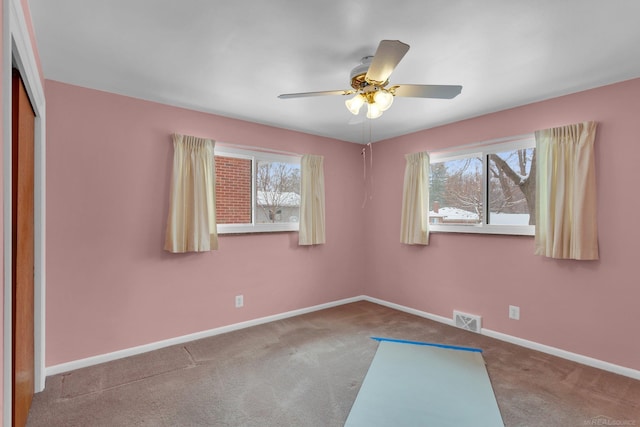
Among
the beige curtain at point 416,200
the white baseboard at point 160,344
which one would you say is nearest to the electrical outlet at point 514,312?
the beige curtain at point 416,200

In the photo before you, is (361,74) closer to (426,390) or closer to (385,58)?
(385,58)

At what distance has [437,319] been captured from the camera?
383cm

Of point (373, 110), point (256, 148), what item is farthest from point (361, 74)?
point (256, 148)

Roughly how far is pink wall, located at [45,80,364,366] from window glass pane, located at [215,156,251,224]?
0.77 feet

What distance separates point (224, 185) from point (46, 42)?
192cm

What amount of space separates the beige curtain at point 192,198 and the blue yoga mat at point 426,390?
2.01 metres

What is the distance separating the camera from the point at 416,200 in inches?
155

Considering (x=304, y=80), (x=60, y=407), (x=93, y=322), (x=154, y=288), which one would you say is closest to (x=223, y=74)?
(x=304, y=80)

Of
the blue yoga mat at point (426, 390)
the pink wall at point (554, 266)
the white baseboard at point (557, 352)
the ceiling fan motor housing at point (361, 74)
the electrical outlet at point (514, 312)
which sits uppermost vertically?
the ceiling fan motor housing at point (361, 74)

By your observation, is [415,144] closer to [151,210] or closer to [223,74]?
[223,74]

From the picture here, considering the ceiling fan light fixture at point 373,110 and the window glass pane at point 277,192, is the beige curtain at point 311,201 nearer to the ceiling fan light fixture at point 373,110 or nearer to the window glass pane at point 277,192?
the window glass pane at point 277,192

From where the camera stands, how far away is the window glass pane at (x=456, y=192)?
11.8 feet

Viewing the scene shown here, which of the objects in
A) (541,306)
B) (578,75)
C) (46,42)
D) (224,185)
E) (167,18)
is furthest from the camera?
(224,185)

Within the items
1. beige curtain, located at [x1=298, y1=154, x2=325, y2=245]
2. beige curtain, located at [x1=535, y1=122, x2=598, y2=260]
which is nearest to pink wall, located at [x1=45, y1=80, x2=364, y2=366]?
beige curtain, located at [x1=298, y1=154, x2=325, y2=245]
